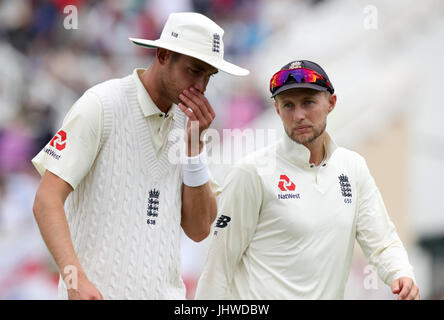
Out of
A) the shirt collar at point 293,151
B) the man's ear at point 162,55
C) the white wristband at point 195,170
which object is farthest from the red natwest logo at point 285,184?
the man's ear at point 162,55

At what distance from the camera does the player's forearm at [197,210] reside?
14.1ft

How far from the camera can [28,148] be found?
1085cm

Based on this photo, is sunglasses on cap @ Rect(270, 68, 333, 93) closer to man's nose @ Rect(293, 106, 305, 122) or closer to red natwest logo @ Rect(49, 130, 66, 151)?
man's nose @ Rect(293, 106, 305, 122)

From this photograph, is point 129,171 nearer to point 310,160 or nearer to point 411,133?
point 310,160

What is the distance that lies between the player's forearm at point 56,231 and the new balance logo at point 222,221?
42.4 inches

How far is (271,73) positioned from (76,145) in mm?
7813

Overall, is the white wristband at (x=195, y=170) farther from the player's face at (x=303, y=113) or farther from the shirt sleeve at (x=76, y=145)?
the player's face at (x=303, y=113)

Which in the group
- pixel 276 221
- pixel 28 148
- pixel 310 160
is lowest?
pixel 276 221

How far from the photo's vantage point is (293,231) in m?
4.62

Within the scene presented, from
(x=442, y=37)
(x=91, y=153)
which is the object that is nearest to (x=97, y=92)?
(x=91, y=153)

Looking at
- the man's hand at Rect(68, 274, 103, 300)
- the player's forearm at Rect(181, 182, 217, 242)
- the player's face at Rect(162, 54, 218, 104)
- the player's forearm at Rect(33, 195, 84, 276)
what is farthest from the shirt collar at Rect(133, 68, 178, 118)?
the man's hand at Rect(68, 274, 103, 300)

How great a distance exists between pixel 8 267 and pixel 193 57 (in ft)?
21.5

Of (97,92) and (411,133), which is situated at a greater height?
(411,133)

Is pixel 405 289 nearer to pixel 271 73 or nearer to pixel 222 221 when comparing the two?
pixel 222 221
